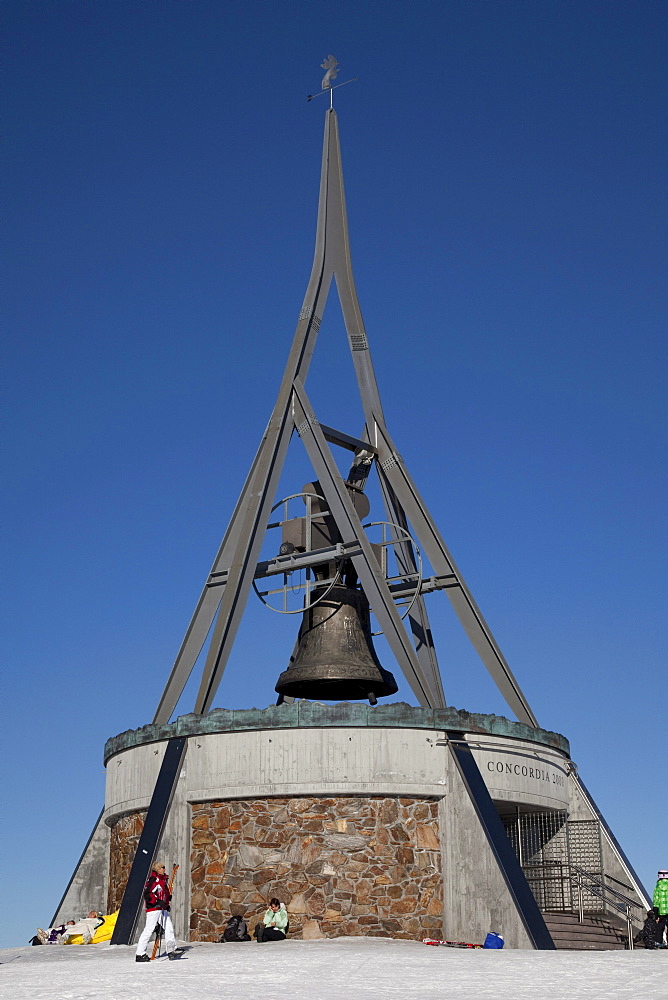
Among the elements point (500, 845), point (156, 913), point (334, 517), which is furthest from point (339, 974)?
point (334, 517)

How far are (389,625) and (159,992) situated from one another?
34.2ft

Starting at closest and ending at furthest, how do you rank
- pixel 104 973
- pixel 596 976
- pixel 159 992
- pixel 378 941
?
pixel 159 992 < pixel 596 976 < pixel 104 973 < pixel 378 941

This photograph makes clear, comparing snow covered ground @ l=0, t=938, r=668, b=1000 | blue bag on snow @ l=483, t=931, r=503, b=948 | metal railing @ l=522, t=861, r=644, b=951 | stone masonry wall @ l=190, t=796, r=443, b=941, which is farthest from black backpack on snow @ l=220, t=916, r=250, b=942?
metal railing @ l=522, t=861, r=644, b=951

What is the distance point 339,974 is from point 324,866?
18.1ft

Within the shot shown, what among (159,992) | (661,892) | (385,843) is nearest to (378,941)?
(385,843)

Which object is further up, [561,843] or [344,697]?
[344,697]

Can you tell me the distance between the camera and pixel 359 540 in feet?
73.1

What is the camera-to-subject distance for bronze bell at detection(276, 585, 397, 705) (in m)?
22.6

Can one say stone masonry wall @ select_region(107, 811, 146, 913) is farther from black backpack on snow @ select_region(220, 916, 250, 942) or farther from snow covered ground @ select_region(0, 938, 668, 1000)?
snow covered ground @ select_region(0, 938, 668, 1000)

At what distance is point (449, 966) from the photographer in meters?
14.1

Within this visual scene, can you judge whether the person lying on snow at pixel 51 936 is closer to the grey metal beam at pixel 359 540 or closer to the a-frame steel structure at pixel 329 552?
the a-frame steel structure at pixel 329 552

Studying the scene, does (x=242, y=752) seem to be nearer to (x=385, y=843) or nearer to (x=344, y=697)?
(x=385, y=843)

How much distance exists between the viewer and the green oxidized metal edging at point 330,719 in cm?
1955

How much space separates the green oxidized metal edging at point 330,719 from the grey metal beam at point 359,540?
0.95 meters
